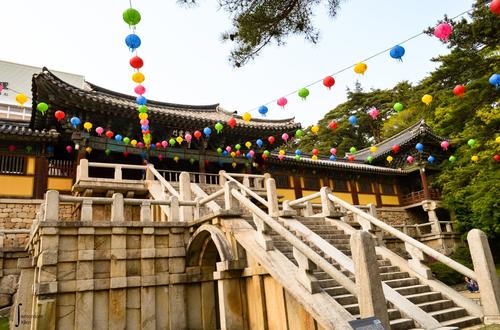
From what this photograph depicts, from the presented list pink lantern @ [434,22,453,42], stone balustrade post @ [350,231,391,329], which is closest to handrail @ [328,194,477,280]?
stone balustrade post @ [350,231,391,329]

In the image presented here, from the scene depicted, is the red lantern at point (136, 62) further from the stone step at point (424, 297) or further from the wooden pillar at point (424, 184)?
the wooden pillar at point (424, 184)

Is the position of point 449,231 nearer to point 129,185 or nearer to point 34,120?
point 129,185

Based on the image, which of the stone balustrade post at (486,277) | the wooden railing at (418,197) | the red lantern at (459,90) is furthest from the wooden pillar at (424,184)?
the stone balustrade post at (486,277)

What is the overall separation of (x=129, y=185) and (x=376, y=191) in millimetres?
18543

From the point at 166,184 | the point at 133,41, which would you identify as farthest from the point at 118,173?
the point at 133,41

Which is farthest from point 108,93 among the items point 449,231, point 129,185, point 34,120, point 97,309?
point 449,231

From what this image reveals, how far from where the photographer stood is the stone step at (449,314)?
21.9 feet

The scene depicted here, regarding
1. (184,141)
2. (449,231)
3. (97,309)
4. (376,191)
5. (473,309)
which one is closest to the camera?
(473,309)

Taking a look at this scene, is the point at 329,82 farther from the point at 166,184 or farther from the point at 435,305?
the point at 166,184

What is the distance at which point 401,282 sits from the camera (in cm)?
779

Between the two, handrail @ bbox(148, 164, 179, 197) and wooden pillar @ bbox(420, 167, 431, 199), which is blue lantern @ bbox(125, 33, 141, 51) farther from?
wooden pillar @ bbox(420, 167, 431, 199)

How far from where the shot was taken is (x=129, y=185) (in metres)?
13.2

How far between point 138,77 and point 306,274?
6.26 meters

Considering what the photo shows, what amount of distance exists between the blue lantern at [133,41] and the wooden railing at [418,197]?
23425 millimetres
